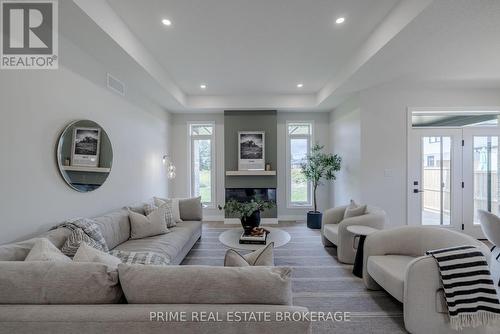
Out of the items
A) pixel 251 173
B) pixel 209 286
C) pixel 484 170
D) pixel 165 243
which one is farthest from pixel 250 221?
pixel 484 170

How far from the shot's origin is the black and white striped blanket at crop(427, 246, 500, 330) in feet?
5.32

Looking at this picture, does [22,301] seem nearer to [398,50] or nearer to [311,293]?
[311,293]

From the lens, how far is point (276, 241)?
2699mm

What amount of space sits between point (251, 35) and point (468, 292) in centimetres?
328

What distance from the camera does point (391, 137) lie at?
13.4ft

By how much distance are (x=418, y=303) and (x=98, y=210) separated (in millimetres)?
3537

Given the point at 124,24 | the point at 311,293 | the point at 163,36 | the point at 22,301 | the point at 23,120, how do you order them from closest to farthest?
the point at 22,301 < the point at 23,120 < the point at 311,293 < the point at 124,24 < the point at 163,36

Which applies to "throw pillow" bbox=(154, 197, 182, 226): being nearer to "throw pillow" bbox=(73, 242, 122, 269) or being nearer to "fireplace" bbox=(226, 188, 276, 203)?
"fireplace" bbox=(226, 188, 276, 203)

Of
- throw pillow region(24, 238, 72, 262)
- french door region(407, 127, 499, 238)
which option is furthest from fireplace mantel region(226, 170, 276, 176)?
throw pillow region(24, 238, 72, 262)

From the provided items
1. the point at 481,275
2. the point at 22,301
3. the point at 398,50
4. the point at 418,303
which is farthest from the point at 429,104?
the point at 22,301

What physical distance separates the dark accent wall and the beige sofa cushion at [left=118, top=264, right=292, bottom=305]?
4356 mm

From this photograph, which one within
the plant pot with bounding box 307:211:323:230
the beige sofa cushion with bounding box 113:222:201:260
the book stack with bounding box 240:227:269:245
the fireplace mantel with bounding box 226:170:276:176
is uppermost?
the fireplace mantel with bounding box 226:170:276:176

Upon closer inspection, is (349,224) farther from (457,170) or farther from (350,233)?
(457,170)

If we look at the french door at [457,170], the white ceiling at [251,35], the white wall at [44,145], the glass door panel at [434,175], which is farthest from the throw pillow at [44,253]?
the french door at [457,170]
